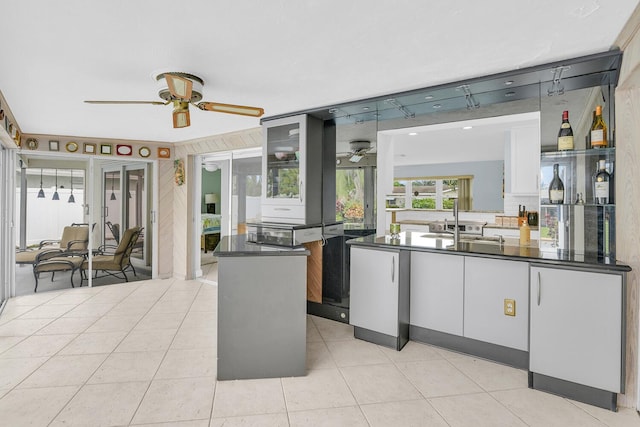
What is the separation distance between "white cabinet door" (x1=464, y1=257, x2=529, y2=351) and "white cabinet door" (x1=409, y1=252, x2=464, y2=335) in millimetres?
63

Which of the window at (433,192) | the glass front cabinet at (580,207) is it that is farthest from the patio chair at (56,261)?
the window at (433,192)

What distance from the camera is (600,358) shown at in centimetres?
212

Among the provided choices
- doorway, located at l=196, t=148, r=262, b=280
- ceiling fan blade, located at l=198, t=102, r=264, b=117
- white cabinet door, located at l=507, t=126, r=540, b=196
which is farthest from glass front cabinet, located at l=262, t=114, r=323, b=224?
white cabinet door, located at l=507, t=126, r=540, b=196

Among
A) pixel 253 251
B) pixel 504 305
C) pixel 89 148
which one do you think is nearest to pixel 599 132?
pixel 504 305

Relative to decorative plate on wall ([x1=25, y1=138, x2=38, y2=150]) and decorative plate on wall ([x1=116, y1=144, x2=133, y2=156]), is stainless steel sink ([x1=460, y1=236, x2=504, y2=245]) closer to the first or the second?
decorative plate on wall ([x1=116, y1=144, x2=133, y2=156])

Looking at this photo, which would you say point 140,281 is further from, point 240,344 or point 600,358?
point 600,358

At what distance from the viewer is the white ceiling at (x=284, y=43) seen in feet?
5.76

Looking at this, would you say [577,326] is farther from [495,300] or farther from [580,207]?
[580,207]

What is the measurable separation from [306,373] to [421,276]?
124cm

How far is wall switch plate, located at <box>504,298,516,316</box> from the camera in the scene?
257cm

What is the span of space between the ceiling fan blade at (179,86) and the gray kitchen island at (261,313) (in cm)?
120

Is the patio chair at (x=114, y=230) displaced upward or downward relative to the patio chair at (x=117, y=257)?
upward

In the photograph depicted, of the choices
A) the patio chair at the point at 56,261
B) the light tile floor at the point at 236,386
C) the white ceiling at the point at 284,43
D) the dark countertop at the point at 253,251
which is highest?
the white ceiling at the point at 284,43

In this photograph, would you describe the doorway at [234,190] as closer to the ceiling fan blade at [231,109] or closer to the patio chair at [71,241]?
→ the patio chair at [71,241]
